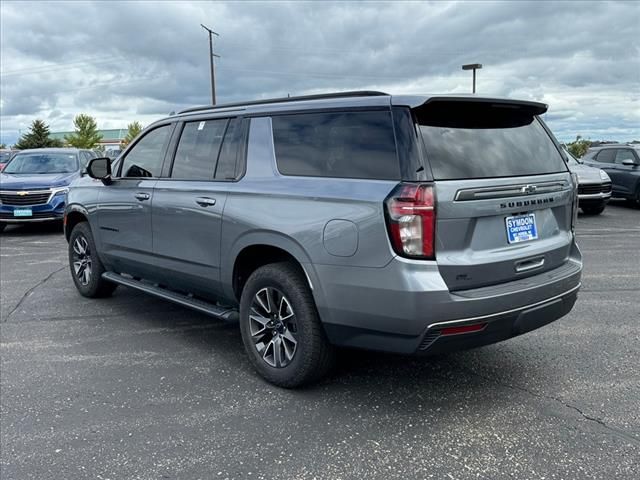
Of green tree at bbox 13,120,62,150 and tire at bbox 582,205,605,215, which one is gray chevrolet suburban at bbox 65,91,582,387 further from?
green tree at bbox 13,120,62,150

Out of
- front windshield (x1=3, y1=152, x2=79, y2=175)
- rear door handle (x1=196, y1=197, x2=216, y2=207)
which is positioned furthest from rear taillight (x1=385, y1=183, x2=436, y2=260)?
front windshield (x1=3, y1=152, x2=79, y2=175)

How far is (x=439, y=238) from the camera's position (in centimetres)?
298

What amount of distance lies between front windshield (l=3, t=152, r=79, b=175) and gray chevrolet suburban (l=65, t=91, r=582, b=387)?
8.83m

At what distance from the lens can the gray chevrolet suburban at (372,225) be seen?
2988 mm

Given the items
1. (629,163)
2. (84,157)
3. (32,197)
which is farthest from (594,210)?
(32,197)

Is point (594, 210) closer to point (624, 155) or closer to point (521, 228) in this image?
point (624, 155)

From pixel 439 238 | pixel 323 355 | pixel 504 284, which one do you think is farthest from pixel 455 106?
pixel 323 355

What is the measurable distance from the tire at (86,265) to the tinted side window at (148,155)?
973 millimetres

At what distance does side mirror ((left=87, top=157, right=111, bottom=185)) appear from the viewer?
526cm

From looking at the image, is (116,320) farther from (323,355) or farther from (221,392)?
(323,355)

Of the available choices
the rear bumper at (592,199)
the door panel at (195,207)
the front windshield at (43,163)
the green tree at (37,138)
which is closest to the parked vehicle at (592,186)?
the rear bumper at (592,199)

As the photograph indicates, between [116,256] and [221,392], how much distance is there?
2.24 meters

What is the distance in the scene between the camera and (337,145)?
342cm

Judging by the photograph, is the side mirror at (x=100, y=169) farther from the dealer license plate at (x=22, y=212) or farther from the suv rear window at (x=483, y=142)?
the dealer license plate at (x=22, y=212)
